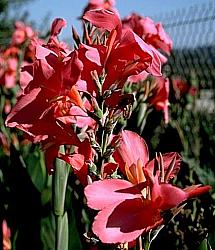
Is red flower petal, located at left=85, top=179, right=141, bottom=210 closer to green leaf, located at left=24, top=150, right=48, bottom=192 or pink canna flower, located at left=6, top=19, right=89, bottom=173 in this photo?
pink canna flower, located at left=6, top=19, right=89, bottom=173

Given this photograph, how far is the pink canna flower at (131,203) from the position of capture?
2.01ft

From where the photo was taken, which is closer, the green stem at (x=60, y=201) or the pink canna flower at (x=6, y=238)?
the green stem at (x=60, y=201)

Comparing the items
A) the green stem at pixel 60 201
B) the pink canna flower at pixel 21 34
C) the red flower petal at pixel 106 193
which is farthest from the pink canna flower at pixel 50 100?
the pink canna flower at pixel 21 34

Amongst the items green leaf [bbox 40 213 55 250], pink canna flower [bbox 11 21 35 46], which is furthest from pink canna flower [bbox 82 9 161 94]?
pink canna flower [bbox 11 21 35 46]

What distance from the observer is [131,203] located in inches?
25.4

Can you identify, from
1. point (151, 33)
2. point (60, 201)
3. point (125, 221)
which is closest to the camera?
point (125, 221)

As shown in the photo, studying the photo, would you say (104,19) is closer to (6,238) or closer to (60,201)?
(60,201)

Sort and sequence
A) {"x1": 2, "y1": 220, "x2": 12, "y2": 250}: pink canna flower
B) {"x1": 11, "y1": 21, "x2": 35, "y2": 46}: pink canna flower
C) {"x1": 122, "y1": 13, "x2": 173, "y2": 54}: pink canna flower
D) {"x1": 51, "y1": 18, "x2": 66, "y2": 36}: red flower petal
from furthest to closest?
{"x1": 11, "y1": 21, "x2": 35, "y2": 46}: pink canna flower, {"x1": 122, "y1": 13, "x2": 173, "y2": 54}: pink canna flower, {"x1": 2, "y1": 220, "x2": 12, "y2": 250}: pink canna flower, {"x1": 51, "y1": 18, "x2": 66, "y2": 36}: red flower petal

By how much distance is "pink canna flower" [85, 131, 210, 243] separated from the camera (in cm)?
61

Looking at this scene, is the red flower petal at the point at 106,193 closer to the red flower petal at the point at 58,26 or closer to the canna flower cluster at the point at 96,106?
the canna flower cluster at the point at 96,106

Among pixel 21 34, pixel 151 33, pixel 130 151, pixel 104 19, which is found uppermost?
pixel 104 19

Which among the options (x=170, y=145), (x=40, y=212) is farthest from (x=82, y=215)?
(x=170, y=145)

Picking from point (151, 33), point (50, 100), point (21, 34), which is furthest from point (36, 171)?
point (21, 34)

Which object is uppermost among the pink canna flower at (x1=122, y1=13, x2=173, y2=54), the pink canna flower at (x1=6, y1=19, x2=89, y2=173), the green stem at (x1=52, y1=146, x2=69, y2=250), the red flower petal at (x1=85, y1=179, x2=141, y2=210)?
the pink canna flower at (x1=6, y1=19, x2=89, y2=173)
